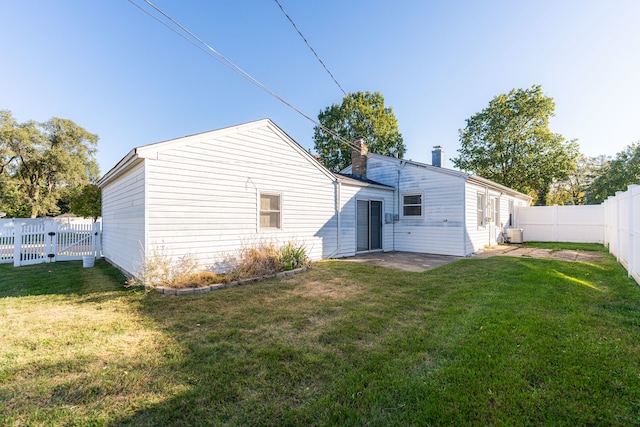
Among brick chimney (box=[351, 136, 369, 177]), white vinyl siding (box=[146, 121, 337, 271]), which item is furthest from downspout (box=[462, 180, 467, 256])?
white vinyl siding (box=[146, 121, 337, 271])

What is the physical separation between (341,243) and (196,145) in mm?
5963

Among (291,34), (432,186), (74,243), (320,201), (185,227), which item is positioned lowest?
(74,243)

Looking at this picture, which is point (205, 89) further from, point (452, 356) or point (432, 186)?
point (452, 356)

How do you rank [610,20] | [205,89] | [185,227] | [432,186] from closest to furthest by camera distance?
[185,227] → [610,20] → [432,186] → [205,89]

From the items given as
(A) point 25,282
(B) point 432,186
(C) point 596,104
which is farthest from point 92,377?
(C) point 596,104

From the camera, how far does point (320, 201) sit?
950cm

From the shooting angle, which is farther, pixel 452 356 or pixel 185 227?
pixel 185 227

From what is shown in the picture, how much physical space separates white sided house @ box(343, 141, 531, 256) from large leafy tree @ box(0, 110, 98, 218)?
30.5 meters

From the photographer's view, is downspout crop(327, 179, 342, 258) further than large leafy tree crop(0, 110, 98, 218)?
No

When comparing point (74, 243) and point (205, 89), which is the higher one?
point (205, 89)

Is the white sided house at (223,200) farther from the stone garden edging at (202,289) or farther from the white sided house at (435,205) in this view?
the white sided house at (435,205)

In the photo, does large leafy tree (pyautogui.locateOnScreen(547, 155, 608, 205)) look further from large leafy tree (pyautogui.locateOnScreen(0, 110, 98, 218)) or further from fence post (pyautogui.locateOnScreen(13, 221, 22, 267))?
large leafy tree (pyautogui.locateOnScreen(0, 110, 98, 218))

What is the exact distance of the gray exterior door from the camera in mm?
11156


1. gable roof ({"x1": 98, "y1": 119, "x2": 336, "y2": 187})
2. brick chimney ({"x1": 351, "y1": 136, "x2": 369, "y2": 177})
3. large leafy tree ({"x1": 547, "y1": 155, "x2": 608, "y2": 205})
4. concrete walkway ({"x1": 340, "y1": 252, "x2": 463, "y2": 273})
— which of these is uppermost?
large leafy tree ({"x1": 547, "y1": 155, "x2": 608, "y2": 205})
